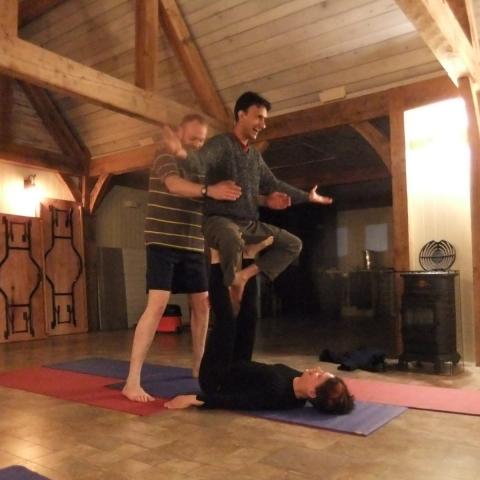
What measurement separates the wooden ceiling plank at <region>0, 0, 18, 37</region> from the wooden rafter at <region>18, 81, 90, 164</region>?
3.08 m

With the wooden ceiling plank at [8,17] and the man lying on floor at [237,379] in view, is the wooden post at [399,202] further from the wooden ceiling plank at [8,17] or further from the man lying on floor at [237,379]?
the wooden ceiling plank at [8,17]

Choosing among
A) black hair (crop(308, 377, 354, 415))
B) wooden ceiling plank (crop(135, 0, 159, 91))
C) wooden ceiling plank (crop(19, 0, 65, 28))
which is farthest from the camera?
wooden ceiling plank (crop(19, 0, 65, 28))

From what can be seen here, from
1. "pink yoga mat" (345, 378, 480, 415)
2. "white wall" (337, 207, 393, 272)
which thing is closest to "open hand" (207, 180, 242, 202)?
"pink yoga mat" (345, 378, 480, 415)

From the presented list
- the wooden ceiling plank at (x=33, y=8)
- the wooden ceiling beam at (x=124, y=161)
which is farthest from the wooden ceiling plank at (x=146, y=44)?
the wooden ceiling beam at (x=124, y=161)

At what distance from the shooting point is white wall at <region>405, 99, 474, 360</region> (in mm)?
4195

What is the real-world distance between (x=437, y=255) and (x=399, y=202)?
53 centimetres

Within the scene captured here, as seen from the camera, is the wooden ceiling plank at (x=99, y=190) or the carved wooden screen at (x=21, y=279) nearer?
the carved wooden screen at (x=21, y=279)

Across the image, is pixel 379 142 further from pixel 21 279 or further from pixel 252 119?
pixel 21 279

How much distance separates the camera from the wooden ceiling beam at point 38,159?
6.53m

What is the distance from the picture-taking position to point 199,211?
3.10m

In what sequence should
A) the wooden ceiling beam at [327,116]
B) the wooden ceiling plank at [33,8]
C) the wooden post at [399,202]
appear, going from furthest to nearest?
the wooden ceiling plank at [33,8]
the wooden ceiling beam at [327,116]
the wooden post at [399,202]

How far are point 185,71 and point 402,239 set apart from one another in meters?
2.84

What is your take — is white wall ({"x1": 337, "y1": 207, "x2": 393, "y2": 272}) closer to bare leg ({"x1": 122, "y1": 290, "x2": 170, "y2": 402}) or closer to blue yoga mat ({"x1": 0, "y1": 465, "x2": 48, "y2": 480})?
bare leg ({"x1": 122, "y1": 290, "x2": 170, "y2": 402})

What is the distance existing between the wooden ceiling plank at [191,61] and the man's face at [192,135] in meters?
2.56
